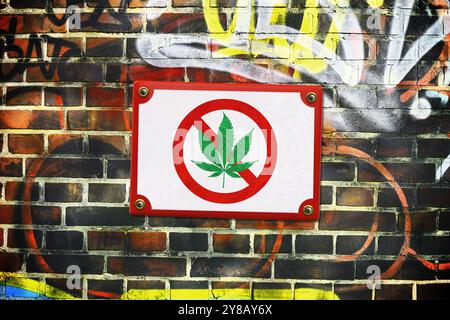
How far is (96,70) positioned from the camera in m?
1.29

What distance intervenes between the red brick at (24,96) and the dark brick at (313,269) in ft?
3.34

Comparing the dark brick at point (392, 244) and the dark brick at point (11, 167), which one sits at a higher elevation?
the dark brick at point (11, 167)

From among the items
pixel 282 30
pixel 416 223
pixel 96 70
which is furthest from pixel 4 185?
pixel 416 223

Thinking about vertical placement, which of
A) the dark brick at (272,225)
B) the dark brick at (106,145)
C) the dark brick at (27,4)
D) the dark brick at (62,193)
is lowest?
the dark brick at (272,225)

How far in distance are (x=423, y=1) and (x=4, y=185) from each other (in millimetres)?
1595

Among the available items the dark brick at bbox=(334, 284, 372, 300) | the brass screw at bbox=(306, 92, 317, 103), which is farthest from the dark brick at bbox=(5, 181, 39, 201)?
the dark brick at bbox=(334, 284, 372, 300)

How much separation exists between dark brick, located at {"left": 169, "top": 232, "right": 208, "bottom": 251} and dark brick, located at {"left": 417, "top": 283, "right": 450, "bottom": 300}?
77cm

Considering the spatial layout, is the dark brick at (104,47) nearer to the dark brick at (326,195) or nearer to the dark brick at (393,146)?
the dark brick at (326,195)

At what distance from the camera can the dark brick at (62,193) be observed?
4.29 ft

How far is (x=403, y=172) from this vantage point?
4.24ft

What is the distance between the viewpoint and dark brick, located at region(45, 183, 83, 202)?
1309mm

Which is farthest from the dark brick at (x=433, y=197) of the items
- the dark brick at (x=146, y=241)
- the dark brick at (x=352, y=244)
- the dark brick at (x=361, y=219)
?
the dark brick at (x=146, y=241)

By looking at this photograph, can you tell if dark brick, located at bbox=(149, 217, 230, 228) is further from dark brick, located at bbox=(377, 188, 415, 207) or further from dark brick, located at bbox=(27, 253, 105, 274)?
dark brick, located at bbox=(377, 188, 415, 207)

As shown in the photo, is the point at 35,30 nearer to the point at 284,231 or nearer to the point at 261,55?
the point at 261,55
